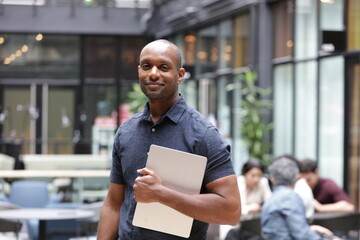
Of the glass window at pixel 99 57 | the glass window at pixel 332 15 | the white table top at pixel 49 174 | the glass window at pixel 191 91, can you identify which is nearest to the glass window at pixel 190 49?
the glass window at pixel 191 91

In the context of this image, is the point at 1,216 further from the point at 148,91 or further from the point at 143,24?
the point at 143,24

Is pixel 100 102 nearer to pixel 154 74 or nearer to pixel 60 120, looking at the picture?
pixel 60 120

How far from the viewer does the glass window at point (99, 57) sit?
23.6m

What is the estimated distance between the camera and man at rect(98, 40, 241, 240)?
2.57 meters

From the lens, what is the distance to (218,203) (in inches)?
102

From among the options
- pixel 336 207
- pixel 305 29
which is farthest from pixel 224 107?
pixel 336 207

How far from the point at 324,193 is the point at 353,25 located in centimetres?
271

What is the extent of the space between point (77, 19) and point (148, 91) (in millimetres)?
20480

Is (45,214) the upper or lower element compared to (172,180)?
lower

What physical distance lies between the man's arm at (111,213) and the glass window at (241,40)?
12.2 meters

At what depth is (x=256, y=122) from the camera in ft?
42.5

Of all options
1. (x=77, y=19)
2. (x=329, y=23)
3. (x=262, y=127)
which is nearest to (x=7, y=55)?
(x=77, y=19)

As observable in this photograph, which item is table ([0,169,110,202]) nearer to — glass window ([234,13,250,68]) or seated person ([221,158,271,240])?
seated person ([221,158,271,240])

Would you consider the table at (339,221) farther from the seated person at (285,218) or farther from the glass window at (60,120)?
the glass window at (60,120)
